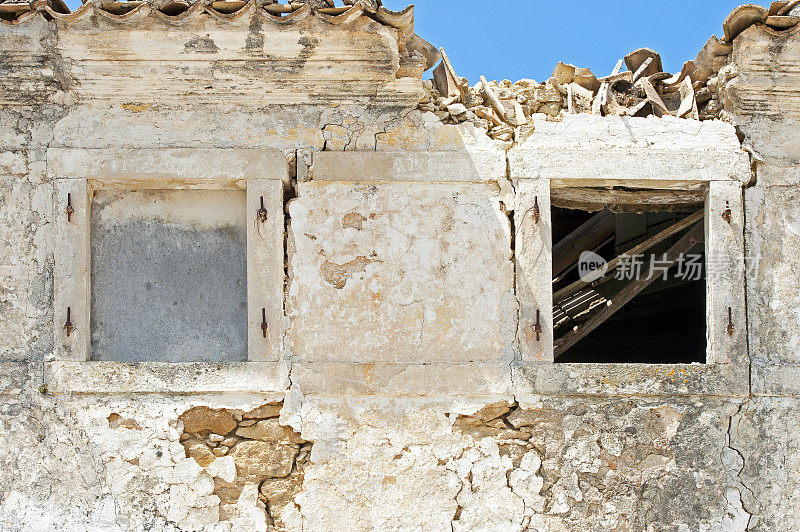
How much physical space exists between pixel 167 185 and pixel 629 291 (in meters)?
3.24

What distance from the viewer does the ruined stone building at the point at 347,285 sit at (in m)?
4.34

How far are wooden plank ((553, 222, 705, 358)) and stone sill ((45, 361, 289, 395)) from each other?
240cm

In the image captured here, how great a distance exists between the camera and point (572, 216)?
7.48 m

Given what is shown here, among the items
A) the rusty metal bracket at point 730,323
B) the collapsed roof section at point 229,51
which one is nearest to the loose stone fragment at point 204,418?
the collapsed roof section at point 229,51

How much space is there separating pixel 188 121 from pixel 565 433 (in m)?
2.83

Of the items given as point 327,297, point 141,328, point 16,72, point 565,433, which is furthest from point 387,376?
point 16,72

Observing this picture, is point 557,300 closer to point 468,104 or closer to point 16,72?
point 468,104

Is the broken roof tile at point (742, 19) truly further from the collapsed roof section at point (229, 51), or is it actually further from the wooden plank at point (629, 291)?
the collapsed roof section at point (229, 51)

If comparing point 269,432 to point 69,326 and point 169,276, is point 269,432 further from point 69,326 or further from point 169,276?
point 69,326

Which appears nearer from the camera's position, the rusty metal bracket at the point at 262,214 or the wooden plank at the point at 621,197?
the rusty metal bracket at the point at 262,214

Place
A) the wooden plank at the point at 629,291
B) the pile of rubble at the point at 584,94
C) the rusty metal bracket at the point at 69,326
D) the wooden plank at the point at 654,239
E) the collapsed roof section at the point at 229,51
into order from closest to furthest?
1. the collapsed roof section at the point at 229,51
2. the rusty metal bracket at the point at 69,326
3. the pile of rubble at the point at 584,94
4. the wooden plank at the point at 654,239
5. the wooden plank at the point at 629,291

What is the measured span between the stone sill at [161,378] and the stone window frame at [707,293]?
1.47 meters

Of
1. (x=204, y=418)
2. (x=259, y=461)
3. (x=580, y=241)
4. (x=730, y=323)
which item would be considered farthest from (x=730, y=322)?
(x=204, y=418)

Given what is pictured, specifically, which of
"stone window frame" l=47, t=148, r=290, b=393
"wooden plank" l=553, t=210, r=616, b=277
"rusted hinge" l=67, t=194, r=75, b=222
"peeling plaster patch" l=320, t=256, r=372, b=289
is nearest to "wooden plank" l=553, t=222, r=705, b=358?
"wooden plank" l=553, t=210, r=616, b=277
